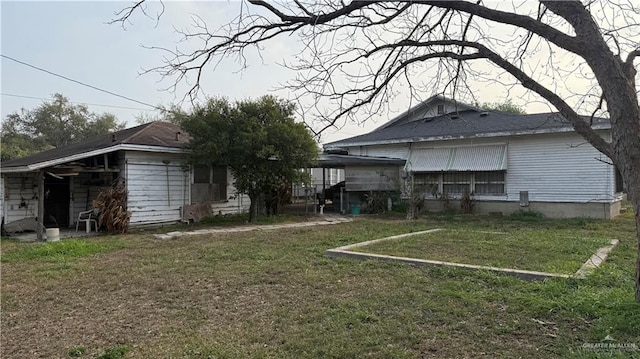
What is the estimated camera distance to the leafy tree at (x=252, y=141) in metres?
12.1

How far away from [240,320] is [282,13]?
290 cm

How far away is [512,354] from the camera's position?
294cm

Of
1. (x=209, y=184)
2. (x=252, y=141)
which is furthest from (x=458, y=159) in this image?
(x=209, y=184)

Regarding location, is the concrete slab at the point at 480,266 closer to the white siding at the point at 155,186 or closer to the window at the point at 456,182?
the white siding at the point at 155,186

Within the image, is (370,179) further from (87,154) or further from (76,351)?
(76,351)

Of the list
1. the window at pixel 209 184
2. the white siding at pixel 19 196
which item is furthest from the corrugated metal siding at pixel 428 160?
the white siding at pixel 19 196

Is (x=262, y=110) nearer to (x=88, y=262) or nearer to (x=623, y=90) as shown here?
(x=88, y=262)

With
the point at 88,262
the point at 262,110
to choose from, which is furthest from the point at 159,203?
the point at 88,262

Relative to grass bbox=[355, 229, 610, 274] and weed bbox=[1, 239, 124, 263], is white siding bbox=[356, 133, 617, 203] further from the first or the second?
weed bbox=[1, 239, 124, 263]

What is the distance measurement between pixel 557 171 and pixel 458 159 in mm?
3339

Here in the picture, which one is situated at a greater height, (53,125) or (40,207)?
(53,125)

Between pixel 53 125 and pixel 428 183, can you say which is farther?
pixel 53 125

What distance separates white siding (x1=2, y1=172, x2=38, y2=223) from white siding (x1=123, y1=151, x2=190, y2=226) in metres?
2.92

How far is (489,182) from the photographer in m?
15.2
